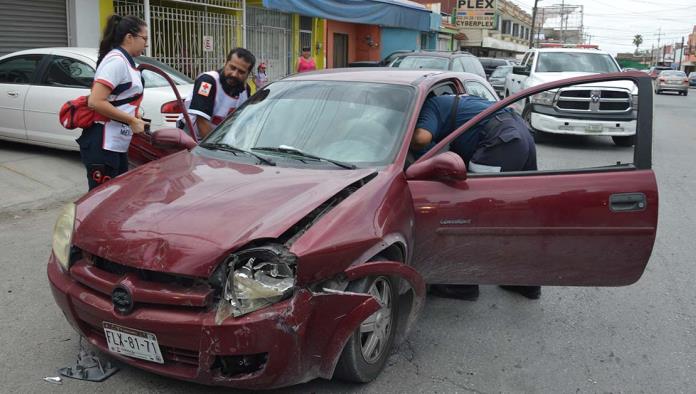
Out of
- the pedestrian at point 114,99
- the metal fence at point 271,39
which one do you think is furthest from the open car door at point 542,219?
the metal fence at point 271,39

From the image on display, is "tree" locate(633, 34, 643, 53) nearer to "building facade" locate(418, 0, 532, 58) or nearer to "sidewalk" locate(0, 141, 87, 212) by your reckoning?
"building facade" locate(418, 0, 532, 58)

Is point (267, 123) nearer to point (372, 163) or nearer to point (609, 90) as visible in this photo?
point (372, 163)

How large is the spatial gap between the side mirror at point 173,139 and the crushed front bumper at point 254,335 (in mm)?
1546

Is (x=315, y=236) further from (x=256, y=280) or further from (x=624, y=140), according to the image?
(x=624, y=140)

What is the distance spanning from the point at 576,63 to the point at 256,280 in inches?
471

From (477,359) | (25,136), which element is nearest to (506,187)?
(477,359)

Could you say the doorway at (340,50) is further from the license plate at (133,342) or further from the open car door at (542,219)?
the license plate at (133,342)

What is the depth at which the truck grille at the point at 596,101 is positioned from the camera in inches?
431

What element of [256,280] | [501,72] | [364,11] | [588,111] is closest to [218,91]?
[256,280]

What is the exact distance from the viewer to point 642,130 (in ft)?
11.3

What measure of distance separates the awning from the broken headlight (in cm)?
→ 1216

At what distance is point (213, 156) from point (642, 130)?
8.08 feet

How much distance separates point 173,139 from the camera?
4133mm

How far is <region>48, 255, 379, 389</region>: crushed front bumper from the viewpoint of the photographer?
98.9 inches
